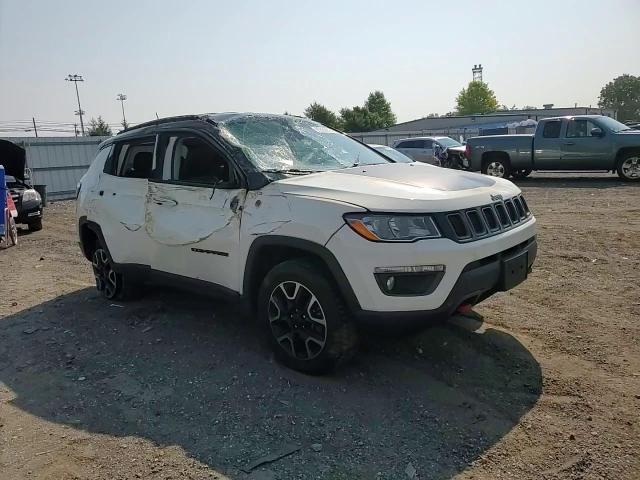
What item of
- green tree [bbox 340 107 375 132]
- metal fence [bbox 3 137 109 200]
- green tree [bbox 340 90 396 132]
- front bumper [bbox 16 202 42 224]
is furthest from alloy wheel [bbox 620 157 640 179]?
green tree [bbox 340 107 375 132]

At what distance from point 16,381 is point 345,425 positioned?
98.5 inches

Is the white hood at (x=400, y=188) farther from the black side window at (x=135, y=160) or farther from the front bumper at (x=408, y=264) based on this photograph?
the black side window at (x=135, y=160)

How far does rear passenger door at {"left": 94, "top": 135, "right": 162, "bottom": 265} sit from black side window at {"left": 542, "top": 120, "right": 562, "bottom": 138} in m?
13.0

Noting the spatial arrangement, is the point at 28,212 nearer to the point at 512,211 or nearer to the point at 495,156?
the point at 512,211

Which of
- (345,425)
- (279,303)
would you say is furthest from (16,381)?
(345,425)

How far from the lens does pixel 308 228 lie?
3.34 m

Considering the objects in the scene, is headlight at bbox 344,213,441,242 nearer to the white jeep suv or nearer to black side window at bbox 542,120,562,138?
the white jeep suv

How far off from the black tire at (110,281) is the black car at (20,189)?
243 inches

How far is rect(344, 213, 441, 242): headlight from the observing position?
312 cm

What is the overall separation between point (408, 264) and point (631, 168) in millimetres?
13212

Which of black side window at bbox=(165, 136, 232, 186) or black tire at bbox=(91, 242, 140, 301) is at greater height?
black side window at bbox=(165, 136, 232, 186)

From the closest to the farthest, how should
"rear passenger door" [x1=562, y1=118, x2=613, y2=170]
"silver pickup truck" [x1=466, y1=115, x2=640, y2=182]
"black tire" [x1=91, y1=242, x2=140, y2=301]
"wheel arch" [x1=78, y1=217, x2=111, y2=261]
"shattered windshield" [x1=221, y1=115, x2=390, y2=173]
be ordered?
"shattered windshield" [x1=221, y1=115, x2=390, y2=173] → "black tire" [x1=91, y1=242, x2=140, y2=301] → "wheel arch" [x1=78, y1=217, x2=111, y2=261] → "silver pickup truck" [x1=466, y1=115, x2=640, y2=182] → "rear passenger door" [x1=562, y1=118, x2=613, y2=170]

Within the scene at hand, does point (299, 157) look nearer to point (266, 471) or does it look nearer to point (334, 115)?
point (266, 471)

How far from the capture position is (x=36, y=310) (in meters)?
5.45
